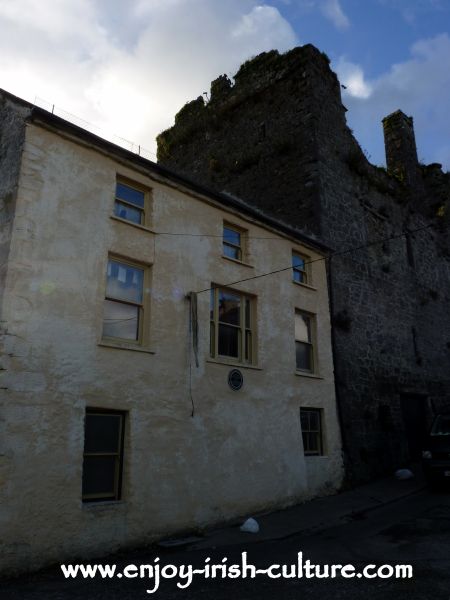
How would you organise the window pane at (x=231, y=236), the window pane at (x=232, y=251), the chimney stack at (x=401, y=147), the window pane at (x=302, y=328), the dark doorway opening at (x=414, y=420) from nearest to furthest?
the window pane at (x=232, y=251) → the window pane at (x=231, y=236) → the window pane at (x=302, y=328) → the dark doorway opening at (x=414, y=420) → the chimney stack at (x=401, y=147)

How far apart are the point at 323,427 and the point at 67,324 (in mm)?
7437

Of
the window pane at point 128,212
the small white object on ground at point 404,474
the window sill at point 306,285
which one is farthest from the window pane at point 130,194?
the small white object on ground at point 404,474

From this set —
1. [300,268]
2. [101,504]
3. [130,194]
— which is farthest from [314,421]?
[130,194]

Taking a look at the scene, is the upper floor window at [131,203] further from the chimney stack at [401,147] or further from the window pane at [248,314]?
the chimney stack at [401,147]

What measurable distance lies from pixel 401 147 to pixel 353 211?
7.15 meters

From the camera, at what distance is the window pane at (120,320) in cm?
905

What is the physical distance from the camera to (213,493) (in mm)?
9523

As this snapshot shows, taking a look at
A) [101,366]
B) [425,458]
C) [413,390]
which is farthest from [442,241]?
[101,366]

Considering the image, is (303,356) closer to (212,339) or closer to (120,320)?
(212,339)

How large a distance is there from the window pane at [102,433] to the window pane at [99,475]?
0.55 ft

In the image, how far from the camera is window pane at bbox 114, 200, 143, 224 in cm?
988

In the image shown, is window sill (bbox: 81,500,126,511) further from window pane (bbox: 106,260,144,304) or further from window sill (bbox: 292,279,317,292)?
window sill (bbox: 292,279,317,292)

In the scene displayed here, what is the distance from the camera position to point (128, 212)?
10062 millimetres

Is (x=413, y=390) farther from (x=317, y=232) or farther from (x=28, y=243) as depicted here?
(x=28, y=243)
